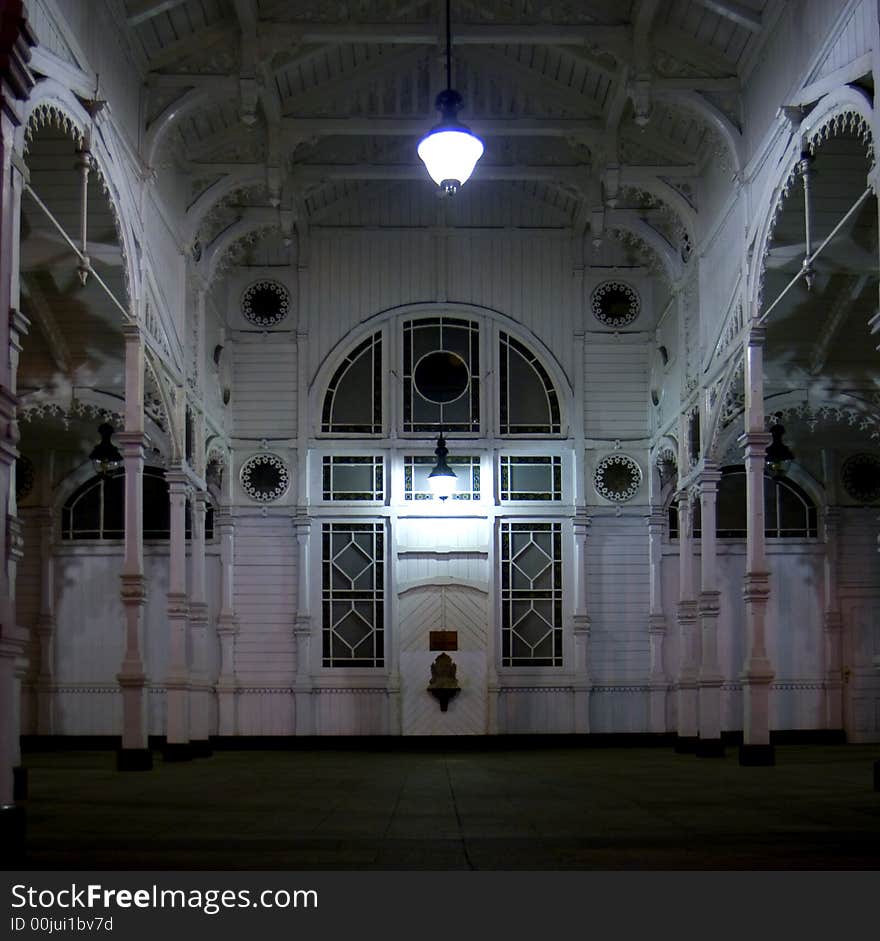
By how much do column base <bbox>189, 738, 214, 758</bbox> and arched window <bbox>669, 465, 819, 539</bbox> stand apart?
9248 millimetres

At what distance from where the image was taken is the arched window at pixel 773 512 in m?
27.0

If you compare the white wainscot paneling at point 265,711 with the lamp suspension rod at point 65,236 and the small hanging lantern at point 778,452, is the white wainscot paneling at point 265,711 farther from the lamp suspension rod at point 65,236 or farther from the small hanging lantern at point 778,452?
the lamp suspension rod at point 65,236

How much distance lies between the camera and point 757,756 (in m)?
18.0

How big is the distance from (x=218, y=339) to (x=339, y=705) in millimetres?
6801

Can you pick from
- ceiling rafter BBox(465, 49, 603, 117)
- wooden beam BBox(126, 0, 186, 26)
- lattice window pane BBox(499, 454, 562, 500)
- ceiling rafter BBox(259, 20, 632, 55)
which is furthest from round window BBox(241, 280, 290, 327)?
wooden beam BBox(126, 0, 186, 26)

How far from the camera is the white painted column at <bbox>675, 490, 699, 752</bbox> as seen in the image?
23281 millimetres

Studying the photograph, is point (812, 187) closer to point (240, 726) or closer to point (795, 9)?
point (795, 9)

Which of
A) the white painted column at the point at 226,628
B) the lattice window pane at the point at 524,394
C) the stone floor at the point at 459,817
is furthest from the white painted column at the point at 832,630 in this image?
the white painted column at the point at 226,628

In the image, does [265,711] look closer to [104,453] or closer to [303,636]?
[303,636]

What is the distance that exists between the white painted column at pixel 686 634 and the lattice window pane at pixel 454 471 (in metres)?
4.56

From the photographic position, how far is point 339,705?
26.2 meters

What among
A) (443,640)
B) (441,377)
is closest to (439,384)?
(441,377)
